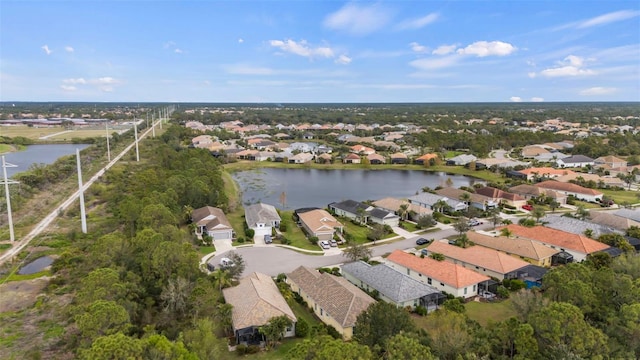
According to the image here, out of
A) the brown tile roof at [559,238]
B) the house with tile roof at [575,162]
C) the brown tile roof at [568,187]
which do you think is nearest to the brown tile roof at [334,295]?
the brown tile roof at [559,238]

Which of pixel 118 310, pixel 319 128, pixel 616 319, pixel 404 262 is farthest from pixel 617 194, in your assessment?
pixel 319 128

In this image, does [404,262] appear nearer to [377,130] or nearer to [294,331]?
[294,331]

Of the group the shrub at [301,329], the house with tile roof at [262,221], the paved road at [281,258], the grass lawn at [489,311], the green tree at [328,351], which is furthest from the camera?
the house with tile roof at [262,221]

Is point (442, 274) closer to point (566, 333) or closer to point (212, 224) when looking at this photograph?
point (566, 333)

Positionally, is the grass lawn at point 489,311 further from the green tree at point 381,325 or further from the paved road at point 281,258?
the paved road at point 281,258

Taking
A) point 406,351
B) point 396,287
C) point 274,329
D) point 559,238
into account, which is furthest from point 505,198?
point 406,351

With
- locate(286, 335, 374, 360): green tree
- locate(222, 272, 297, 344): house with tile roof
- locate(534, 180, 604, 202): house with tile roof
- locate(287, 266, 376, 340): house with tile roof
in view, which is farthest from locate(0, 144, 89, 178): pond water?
locate(534, 180, 604, 202): house with tile roof
